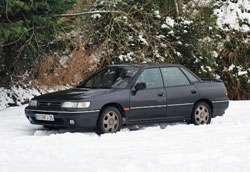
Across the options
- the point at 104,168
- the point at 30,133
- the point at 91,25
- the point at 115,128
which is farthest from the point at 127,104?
the point at 91,25

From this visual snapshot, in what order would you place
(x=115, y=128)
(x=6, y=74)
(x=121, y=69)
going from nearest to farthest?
1. (x=115, y=128)
2. (x=121, y=69)
3. (x=6, y=74)

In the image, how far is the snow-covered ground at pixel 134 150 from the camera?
714 centimetres

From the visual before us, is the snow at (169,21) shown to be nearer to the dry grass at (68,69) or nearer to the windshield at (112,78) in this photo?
the dry grass at (68,69)

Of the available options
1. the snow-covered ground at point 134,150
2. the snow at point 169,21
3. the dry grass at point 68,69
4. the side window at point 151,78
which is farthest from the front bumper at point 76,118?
the snow at point 169,21

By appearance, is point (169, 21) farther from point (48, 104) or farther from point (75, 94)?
point (48, 104)

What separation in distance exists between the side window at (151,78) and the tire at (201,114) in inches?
44.1

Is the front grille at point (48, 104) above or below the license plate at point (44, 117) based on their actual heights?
above

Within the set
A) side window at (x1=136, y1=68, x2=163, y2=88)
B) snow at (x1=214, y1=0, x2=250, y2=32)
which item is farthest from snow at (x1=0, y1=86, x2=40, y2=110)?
snow at (x1=214, y1=0, x2=250, y2=32)

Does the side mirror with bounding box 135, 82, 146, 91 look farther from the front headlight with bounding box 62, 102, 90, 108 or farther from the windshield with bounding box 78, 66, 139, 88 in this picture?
the front headlight with bounding box 62, 102, 90, 108

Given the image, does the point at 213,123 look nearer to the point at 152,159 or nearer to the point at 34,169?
the point at 152,159

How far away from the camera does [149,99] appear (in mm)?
11125

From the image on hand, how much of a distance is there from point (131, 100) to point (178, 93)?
1.34 metres

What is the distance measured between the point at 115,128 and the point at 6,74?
7484 millimetres

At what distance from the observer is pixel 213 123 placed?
12.4 meters
